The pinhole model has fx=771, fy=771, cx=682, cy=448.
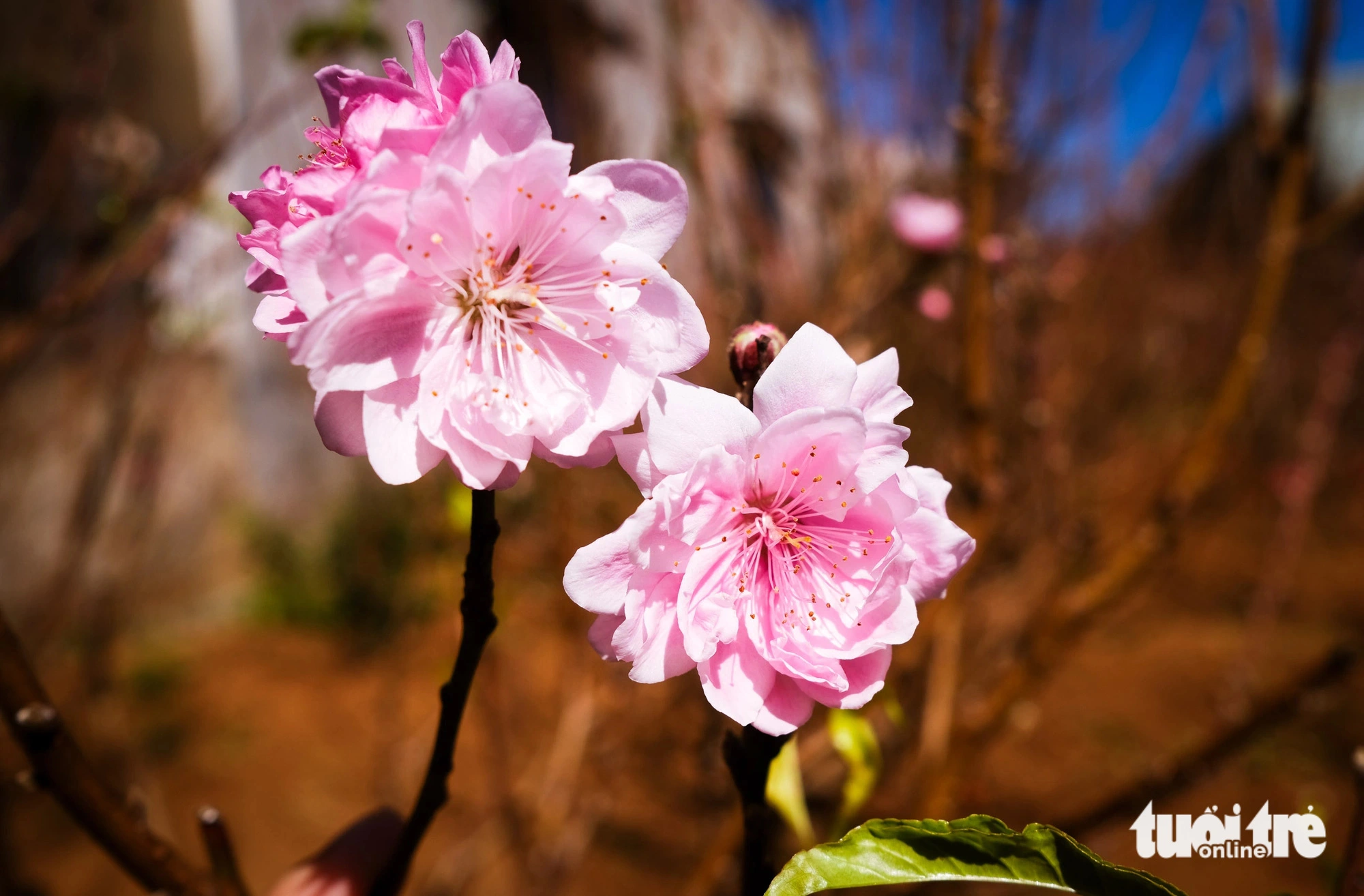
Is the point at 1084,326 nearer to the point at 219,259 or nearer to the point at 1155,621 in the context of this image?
the point at 1155,621

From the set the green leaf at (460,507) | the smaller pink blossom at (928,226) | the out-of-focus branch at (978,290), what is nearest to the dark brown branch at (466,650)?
the green leaf at (460,507)

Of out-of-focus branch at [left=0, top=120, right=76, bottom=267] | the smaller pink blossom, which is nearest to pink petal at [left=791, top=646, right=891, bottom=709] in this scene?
the smaller pink blossom

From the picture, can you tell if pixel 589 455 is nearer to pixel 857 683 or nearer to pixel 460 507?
pixel 857 683

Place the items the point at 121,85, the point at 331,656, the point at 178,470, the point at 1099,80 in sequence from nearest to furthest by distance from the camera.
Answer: the point at 1099,80, the point at 121,85, the point at 178,470, the point at 331,656

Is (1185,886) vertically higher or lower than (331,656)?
higher

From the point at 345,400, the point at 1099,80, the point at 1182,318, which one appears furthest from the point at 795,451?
the point at 1182,318

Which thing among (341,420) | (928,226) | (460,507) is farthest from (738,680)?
(928,226)

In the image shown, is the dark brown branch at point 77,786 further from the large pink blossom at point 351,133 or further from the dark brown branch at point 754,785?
the dark brown branch at point 754,785
